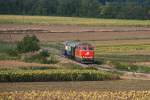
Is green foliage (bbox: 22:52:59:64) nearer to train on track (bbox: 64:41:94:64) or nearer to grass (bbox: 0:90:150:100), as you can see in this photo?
train on track (bbox: 64:41:94:64)

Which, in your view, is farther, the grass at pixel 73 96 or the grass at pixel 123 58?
the grass at pixel 123 58

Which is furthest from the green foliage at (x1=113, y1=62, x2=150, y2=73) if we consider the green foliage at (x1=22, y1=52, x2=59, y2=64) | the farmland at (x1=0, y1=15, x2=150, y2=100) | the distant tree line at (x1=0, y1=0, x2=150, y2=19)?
the distant tree line at (x1=0, y1=0, x2=150, y2=19)

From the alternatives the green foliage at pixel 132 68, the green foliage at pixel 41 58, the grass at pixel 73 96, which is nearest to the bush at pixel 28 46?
the green foliage at pixel 41 58

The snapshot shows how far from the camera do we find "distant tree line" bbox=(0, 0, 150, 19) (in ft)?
504

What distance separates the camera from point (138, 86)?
36.5m

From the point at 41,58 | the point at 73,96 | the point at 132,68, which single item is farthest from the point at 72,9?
the point at 73,96

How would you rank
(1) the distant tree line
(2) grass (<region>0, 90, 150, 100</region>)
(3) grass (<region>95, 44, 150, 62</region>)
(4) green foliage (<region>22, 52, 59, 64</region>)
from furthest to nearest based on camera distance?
(1) the distant tree line < (3) grass (<region>95, 44, 150, 62</region>) < (4) green foliage (<region>22, 52, 59, 64</region>) < (2) grass (<region>0, 90, 150, 100</region>)

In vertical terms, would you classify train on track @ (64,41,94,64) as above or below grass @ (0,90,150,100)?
below

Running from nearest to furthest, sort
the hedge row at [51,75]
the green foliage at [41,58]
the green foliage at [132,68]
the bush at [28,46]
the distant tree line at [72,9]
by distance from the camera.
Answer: the hedge row at [51,75] < the green foliage at [132,68] < the green foliage at [41,58] < the bush at [28,46] < the distant tree line at [72,9]

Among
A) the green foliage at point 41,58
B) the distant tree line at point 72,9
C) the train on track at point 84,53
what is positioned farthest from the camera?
the distant tree line at point 72,9

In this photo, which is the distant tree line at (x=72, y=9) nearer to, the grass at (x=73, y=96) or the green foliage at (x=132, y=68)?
the green foliage at (x=132, y=68)

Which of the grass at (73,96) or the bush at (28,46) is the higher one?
the grass at (73,96)

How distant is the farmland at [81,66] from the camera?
95.0 feet

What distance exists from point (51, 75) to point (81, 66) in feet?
29.4
